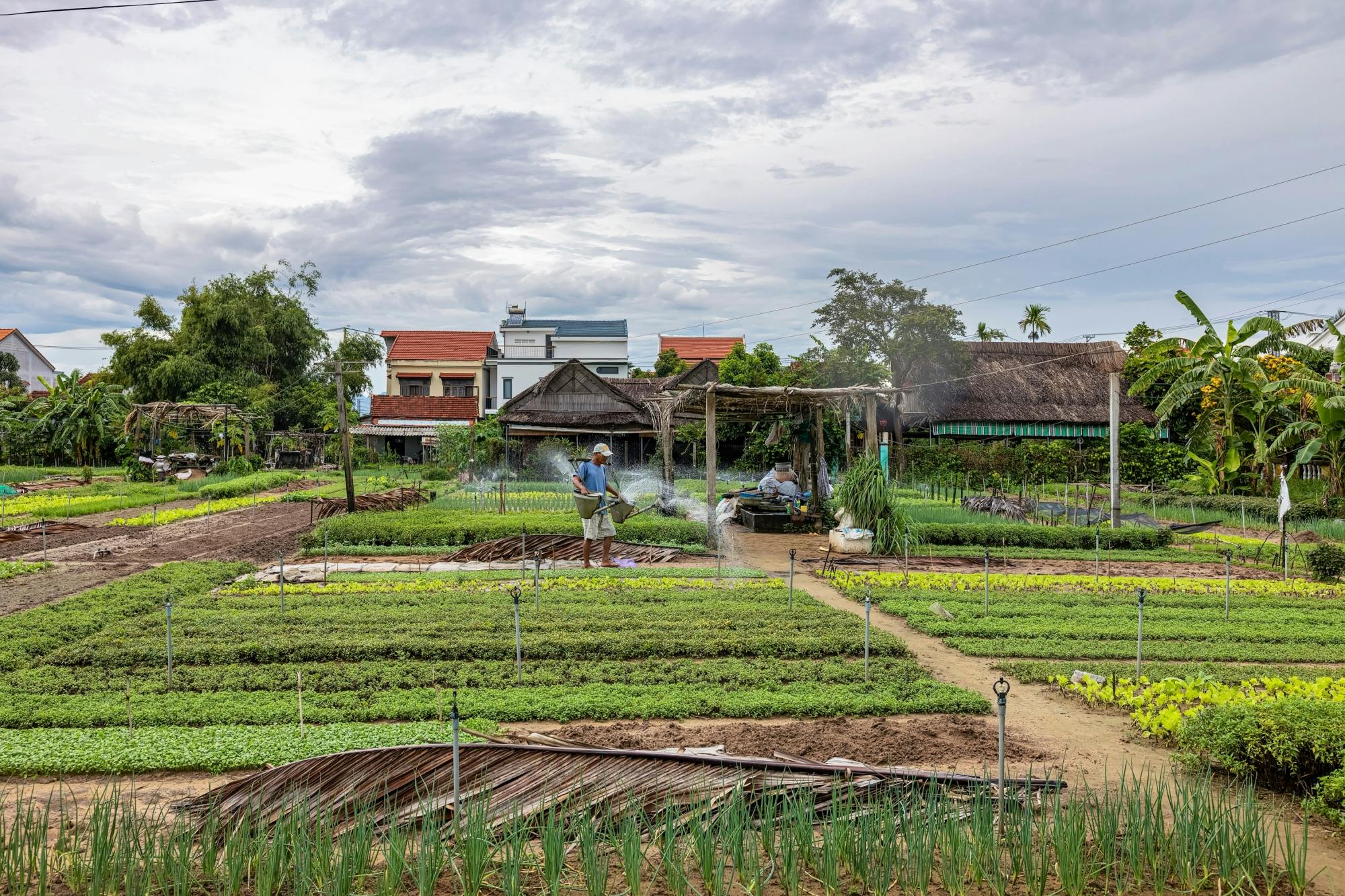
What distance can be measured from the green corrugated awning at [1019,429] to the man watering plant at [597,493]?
26044mm

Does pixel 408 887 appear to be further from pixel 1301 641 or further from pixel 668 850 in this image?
pixel 1301 641

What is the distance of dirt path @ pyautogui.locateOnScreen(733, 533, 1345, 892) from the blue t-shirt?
4.80m

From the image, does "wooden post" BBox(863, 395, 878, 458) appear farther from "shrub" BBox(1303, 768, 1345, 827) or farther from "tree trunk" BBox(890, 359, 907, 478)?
"shrub" BBox(1303, 768, 1345, 827)

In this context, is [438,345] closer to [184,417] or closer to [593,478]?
[184,417]

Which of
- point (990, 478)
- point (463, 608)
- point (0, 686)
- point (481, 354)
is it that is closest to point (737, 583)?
point (463, 608)

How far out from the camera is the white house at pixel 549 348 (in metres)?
57.7

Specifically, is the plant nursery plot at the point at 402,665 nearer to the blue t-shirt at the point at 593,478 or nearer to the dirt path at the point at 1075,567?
the blue t-shirt at the point at 593,478

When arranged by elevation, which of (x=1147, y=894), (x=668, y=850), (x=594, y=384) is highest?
(x=594, y=384)

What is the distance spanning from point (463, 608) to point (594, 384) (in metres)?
27.4

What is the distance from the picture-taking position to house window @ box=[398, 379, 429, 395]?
59594 mm

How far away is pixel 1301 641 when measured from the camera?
400 inches

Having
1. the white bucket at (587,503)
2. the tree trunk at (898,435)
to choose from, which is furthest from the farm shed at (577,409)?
the white bucket at (587,503)

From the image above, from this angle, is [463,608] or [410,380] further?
[410,380]

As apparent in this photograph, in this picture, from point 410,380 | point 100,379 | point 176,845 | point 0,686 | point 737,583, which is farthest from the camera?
point 410,380
